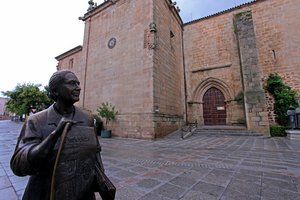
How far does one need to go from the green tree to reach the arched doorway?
66.5 ft

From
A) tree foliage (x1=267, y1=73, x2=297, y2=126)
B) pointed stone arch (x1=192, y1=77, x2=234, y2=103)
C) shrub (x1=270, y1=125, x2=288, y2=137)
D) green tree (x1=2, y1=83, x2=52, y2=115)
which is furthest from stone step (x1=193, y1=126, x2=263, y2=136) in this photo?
green tree (x1=2, y1=83, x2=52, y2=115)

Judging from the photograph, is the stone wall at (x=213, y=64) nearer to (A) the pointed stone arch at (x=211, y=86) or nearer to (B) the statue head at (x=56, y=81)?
(A) the pointed stone arch at (x=211, y=86)

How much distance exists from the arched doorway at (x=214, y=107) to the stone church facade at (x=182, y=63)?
68 mm

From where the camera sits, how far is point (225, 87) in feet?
36.9

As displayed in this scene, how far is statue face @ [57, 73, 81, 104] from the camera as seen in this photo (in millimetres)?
1071

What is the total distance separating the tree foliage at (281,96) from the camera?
30.1ft

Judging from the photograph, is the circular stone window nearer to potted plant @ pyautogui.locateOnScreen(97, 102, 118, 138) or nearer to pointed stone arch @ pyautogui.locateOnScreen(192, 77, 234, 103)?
potted plant @ pyautogui.locateOnScreen(97, 102, 118, 138)

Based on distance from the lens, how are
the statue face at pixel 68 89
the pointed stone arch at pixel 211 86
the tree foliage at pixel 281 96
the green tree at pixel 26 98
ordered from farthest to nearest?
Answer: 1. the green tree at pixel 26 98
2. the pointed stone arch at pixel 211 86
3. the tree foliage at pixel 281 96
4. the statue face at pixel 68 89

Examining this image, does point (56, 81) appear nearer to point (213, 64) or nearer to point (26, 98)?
point (213, 64)

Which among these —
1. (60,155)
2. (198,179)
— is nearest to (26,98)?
(198,179)

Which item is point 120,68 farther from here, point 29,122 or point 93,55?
point 29,122

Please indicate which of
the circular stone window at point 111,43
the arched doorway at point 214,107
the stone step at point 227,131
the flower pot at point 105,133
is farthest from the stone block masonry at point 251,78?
the circular stone window at point 111,43

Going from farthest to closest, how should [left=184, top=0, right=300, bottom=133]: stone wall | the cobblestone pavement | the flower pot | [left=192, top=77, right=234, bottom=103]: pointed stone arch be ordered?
[left=192, top=77, right=234, bottom=103]: pointed stone arch, [left=184, top=0, right=300, bottom=133]: stone wall, the flower pot, the cobblestone pavement

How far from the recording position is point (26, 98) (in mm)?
20875
